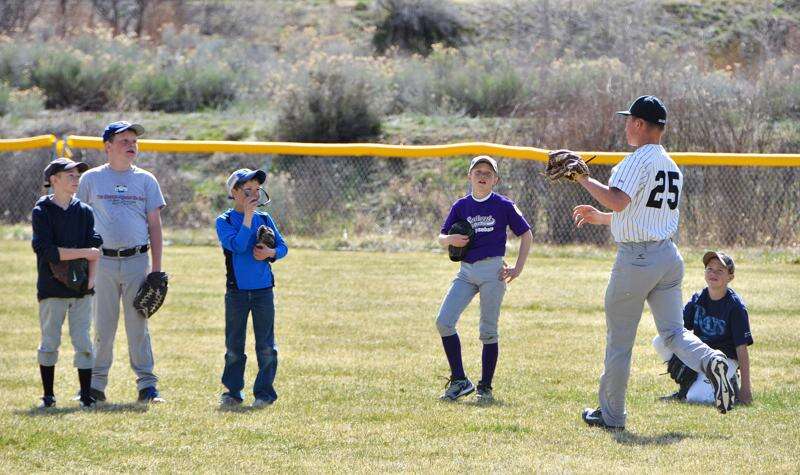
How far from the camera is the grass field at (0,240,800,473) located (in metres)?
6.48

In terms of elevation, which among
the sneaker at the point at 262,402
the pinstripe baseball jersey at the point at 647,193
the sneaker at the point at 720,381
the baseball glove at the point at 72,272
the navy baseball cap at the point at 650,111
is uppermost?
the navy baseball cap at the point at 650,111

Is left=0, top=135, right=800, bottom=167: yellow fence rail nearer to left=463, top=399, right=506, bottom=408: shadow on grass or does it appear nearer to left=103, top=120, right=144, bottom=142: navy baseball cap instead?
left=463, top=399, right=506, bottom=408: shadow on grass

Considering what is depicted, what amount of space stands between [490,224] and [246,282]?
1782 mm

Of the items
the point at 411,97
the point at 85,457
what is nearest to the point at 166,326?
the point at 85,457

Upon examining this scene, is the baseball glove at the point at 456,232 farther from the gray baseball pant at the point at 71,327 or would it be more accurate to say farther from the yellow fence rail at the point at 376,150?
the yellow fence rail at the point at 376,150

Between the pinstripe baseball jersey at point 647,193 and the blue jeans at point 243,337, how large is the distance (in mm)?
2689

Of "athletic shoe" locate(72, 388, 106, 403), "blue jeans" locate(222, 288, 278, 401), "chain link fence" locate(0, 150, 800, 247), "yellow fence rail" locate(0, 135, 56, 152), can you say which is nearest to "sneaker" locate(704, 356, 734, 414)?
"blue jeans" locate(222, 288, 278, 401)

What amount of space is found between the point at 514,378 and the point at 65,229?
3.56m

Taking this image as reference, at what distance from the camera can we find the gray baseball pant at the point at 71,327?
8.00 metres

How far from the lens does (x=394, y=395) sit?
8.42 m

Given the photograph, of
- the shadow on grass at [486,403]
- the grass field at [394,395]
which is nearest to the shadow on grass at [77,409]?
the grass field at [394,395]

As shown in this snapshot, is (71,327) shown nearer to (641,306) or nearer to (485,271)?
(485,271)

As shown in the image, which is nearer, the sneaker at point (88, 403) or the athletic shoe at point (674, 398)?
the sneaker at point (88, 403)

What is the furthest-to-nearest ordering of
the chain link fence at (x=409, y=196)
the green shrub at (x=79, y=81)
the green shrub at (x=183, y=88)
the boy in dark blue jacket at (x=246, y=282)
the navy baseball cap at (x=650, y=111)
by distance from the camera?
the green shrub at (x=183, y=88), the green shrub at (x=79, y=81), the chain link fence at (x=409, y=196), the boy in dark blue jacket at (x=246, y=282), the navy baseball cap at (x=650, y=111)
